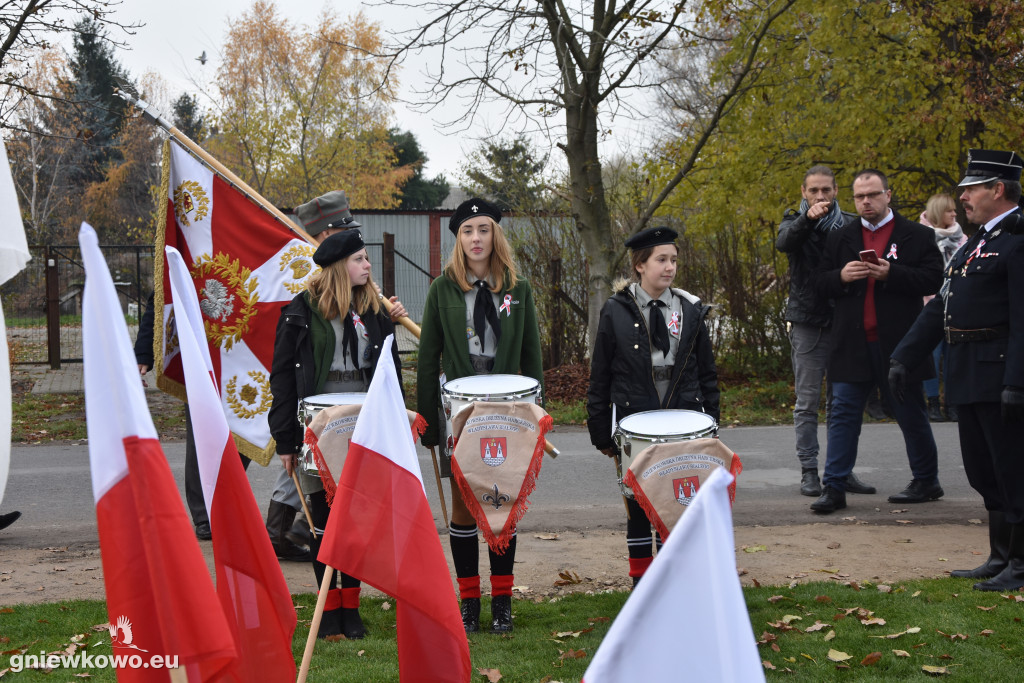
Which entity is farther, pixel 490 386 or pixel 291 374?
pixel 291 374

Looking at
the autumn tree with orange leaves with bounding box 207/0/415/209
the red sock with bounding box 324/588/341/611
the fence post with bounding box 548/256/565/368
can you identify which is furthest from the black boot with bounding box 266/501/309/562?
the autumn tree with orange leaves with bounding box 207/0/415/209

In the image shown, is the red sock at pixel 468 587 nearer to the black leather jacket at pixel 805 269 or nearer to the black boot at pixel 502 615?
the black boot at pixel 502 615

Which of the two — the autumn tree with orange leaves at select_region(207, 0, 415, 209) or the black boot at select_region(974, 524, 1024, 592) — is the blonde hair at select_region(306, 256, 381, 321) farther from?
the autumn tree with orange leaves at select_region(207, 0, 415, 209)

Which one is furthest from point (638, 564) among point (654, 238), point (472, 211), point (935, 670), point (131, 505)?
point (131, 505)

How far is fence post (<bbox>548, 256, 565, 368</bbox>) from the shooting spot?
14.9m

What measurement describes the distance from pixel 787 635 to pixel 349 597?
7.17 ft

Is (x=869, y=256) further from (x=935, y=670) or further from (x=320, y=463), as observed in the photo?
(x=320, y=463)

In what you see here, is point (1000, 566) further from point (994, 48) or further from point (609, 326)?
point (994, 48)

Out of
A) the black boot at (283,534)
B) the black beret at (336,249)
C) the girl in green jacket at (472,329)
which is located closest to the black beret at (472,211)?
the girl in green jacket at (472,329)

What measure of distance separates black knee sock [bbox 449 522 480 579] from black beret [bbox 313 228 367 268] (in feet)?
4.94

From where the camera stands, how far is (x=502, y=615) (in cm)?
495

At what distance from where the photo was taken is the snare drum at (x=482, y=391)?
454 cm

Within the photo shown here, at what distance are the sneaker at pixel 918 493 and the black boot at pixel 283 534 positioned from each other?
14.7 ft

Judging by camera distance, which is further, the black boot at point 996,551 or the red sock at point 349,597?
the black boot at point 996,551
